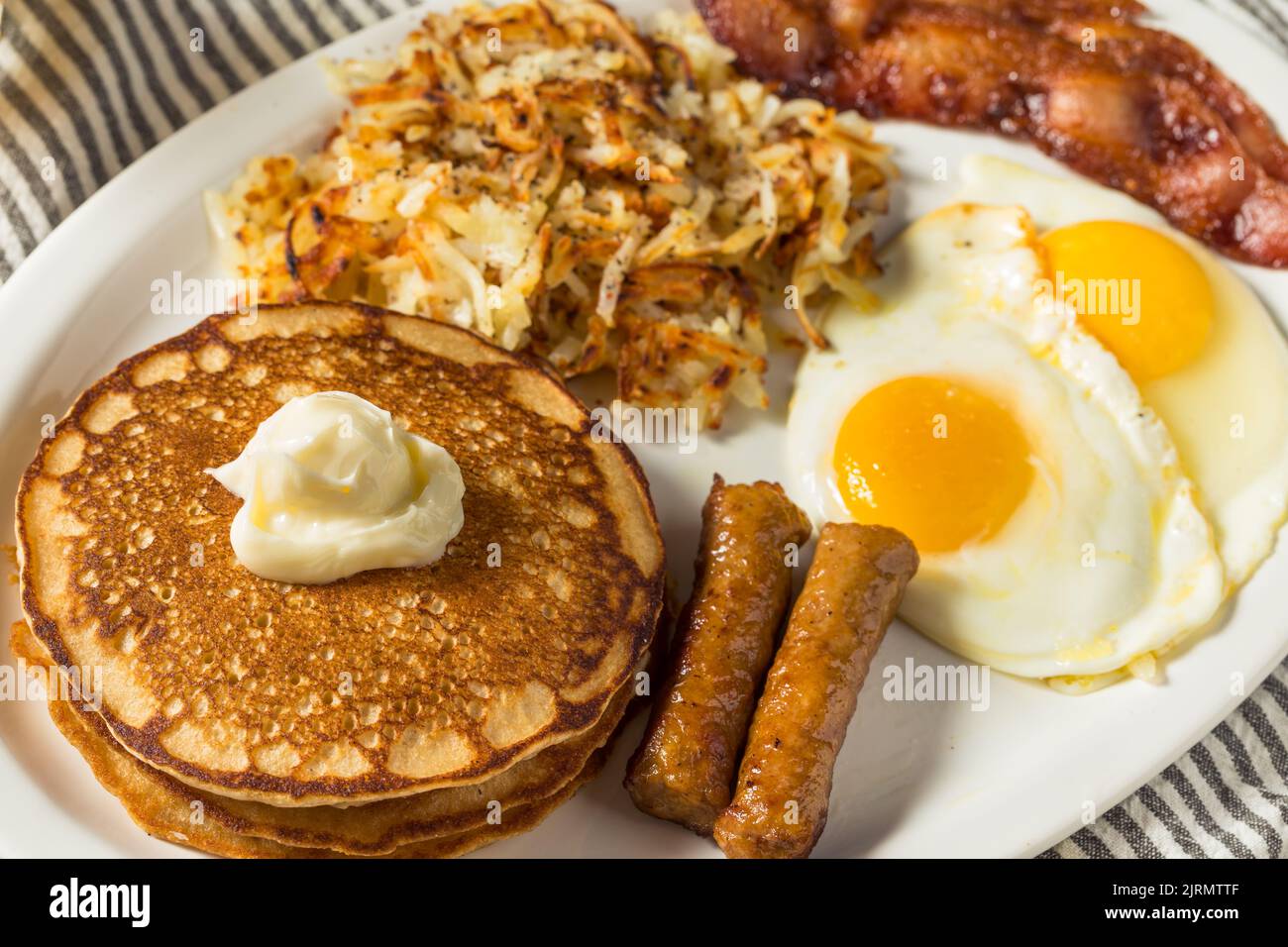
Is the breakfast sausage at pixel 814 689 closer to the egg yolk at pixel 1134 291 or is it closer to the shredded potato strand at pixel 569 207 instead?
the shredded potato strand at pixel 569 207

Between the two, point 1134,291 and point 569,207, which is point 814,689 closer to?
point 569,207

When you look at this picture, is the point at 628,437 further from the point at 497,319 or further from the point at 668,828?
the point at 668,828

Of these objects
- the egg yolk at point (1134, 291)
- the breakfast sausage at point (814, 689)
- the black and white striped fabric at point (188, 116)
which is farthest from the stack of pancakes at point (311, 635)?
the egg yolk at point (1134, 291)

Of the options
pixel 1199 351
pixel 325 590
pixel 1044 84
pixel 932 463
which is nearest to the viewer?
pixel 325 590

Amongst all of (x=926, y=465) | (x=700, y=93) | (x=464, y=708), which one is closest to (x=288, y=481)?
(x=464, y=708)

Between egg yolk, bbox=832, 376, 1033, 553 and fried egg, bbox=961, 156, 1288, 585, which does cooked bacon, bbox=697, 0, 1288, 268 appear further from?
egg yolk, bbox=832, 376, 1033, 553

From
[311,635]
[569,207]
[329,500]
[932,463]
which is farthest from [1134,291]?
[311,635]
